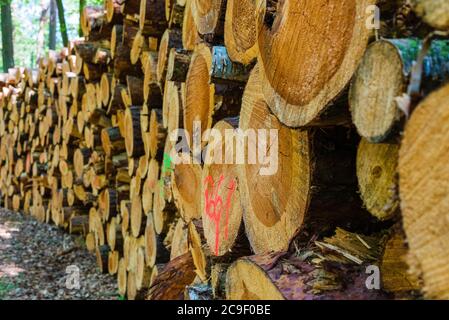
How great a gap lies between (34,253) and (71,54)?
224cm

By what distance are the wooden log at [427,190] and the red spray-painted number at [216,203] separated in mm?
1022

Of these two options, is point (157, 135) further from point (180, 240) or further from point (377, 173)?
point (377, 173)

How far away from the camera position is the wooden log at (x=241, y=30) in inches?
68.4

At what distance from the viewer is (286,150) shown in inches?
55.6

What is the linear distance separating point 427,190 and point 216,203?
125 cm

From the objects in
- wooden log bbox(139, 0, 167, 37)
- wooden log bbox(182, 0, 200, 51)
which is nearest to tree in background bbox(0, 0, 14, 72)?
wooden log bbox(139, 0, 167, 37)

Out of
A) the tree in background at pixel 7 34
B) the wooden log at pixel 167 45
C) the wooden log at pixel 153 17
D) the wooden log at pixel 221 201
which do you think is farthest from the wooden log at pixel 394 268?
the tree in background at pixel 7 34

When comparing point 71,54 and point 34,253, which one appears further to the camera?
point 71,54

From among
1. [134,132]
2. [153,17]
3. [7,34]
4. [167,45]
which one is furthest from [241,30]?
[7,34]

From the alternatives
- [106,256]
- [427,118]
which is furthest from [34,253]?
[427,118]

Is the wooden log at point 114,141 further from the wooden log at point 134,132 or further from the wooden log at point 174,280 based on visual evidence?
the wooden log at point 174,280

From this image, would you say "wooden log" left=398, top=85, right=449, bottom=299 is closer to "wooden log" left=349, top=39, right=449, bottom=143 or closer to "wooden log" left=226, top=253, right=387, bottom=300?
"wooden log" left=349, top=39, right=449, bottom=143

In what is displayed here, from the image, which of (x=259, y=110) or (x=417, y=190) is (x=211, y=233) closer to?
(x=259, y=110)

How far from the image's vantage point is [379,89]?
90 centimetres
